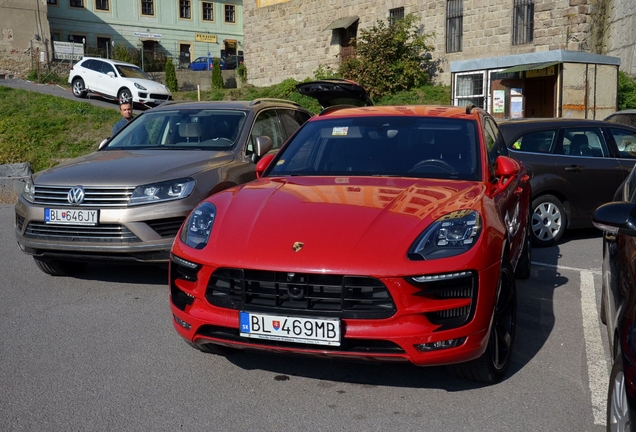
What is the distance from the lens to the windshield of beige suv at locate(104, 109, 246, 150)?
→ 25.7 ft

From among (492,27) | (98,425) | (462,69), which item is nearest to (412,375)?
(98,425)

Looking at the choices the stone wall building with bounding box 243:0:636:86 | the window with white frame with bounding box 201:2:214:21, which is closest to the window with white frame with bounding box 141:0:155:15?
the window with white frame with bounding box 201:2:214:21

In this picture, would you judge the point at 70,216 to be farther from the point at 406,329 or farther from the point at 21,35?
the point at 21,35

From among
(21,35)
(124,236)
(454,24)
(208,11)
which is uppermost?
(208,11)

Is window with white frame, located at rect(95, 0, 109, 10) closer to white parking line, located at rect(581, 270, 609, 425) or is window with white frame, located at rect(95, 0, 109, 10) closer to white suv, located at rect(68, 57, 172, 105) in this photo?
white suv, located at rect(68, 57, 172, 105)

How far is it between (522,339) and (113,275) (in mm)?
4004

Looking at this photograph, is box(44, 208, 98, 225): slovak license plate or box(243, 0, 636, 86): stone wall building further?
box(243, 0, 636, 86): stone wall building

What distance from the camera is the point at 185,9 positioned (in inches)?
2218

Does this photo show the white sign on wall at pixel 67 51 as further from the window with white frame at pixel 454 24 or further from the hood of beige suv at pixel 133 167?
the hood of beige suv at pixel 133 167

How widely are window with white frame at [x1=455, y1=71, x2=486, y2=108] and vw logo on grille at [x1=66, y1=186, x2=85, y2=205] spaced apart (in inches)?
591

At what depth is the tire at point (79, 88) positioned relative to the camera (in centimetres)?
3009

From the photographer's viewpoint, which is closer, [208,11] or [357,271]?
A: [357,271]

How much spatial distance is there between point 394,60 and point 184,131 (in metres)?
21.2

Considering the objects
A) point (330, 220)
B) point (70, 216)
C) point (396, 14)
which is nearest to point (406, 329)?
point (330, 220)
